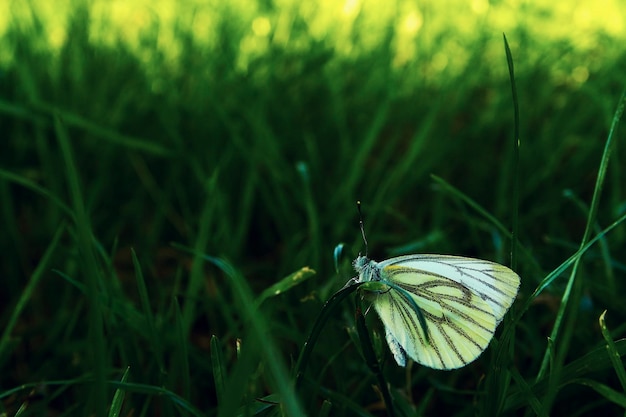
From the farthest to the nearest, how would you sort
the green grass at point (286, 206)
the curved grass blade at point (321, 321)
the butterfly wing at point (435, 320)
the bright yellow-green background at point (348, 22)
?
the bright yellow-green background at point (348, 22)
the green grass at point (286, 206)
the butterfly wing at point (435, 320)
the curved grass blade at point (321, 321)

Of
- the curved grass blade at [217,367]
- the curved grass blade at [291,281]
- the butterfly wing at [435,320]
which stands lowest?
the butterfly wing at [435,320]

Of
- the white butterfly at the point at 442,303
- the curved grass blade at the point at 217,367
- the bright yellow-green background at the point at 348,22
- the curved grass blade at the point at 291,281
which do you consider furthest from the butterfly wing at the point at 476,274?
the bright yellow-green background at the point at 348,22

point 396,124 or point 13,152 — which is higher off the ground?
point 13,152

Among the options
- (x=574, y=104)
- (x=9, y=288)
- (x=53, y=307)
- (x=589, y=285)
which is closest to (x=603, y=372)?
(x=589, y=285)

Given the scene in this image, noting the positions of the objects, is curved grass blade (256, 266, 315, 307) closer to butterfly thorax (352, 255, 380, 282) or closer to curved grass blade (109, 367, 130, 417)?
butterfly thorax (352, 255, 380, 282)

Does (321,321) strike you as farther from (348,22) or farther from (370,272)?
(348,22)

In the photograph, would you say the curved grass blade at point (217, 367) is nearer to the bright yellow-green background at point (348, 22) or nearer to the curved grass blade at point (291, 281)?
the curved grass blade at point (291, 281)

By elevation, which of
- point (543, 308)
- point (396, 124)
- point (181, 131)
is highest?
point (181, 131)

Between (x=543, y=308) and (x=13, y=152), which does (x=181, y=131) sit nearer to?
(x=13, y=152)

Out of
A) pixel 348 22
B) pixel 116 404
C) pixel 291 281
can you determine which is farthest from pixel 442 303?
pixel 348 22
